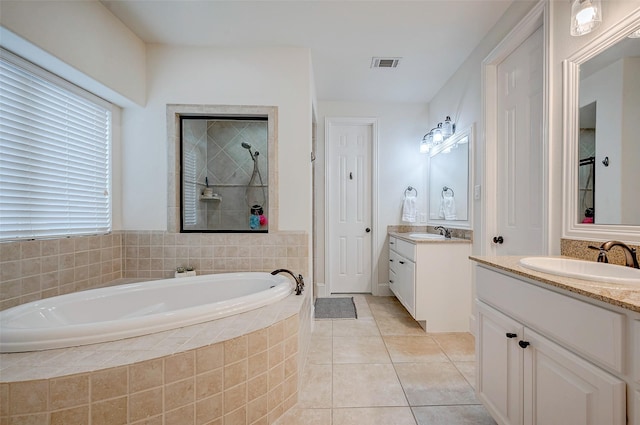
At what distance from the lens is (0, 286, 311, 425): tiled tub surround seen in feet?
3.04

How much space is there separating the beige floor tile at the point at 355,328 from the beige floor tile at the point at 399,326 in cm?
7

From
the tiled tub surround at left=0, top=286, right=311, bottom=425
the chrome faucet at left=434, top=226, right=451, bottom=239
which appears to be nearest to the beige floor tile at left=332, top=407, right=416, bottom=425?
the tiled tub surround at left=0, top=286, right=311, bottom=425

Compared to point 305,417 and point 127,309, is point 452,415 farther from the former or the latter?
point 127,309

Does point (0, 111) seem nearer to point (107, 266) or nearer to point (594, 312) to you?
point (107, 266)

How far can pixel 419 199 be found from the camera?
3.46 meters

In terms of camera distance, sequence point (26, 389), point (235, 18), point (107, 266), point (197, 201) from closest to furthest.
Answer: point (26, 389), point (235, 18), point (107, 266), point (197, 201)

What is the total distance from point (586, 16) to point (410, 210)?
2.34 m

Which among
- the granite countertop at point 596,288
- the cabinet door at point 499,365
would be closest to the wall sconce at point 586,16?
the granite countertop at point 596,288

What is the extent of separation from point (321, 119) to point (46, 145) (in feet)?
8.60

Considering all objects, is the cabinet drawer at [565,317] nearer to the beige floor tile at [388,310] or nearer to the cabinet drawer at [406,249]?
the cabinet drawer at [406,249]

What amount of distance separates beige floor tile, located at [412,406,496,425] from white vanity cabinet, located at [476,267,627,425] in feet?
0.59

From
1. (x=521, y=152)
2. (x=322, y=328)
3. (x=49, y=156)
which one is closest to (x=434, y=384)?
(x=322, y=328)

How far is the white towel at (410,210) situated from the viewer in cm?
339

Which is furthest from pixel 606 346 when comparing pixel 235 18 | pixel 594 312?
pixel 235 18
